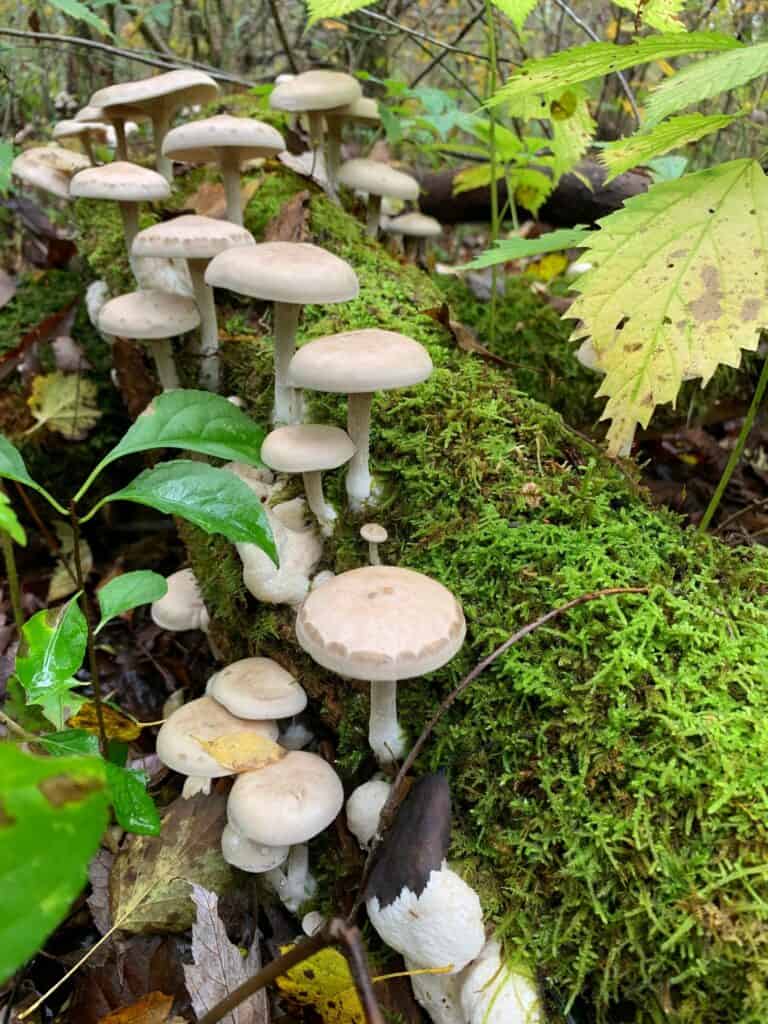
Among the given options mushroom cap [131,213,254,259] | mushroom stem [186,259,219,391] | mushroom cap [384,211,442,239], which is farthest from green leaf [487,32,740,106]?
mushroom cap [384,211,442,239]

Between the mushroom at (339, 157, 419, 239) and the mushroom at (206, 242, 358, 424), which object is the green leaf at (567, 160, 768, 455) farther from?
the mushroom at (339, 157, 419, 239)

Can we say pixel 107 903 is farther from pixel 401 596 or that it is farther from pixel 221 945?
pixel 401 596

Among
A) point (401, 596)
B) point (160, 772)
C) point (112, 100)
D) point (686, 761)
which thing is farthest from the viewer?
point (112, 100)

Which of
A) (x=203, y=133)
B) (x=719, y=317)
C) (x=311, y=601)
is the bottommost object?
(x=311, y=601)

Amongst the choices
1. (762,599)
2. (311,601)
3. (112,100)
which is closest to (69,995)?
(311,601)

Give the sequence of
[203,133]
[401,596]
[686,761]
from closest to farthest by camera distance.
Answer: [686,761]
[401,596]
[203,133]

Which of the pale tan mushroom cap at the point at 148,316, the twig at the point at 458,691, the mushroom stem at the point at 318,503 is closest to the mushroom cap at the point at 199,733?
the twig at the point at 458,691
